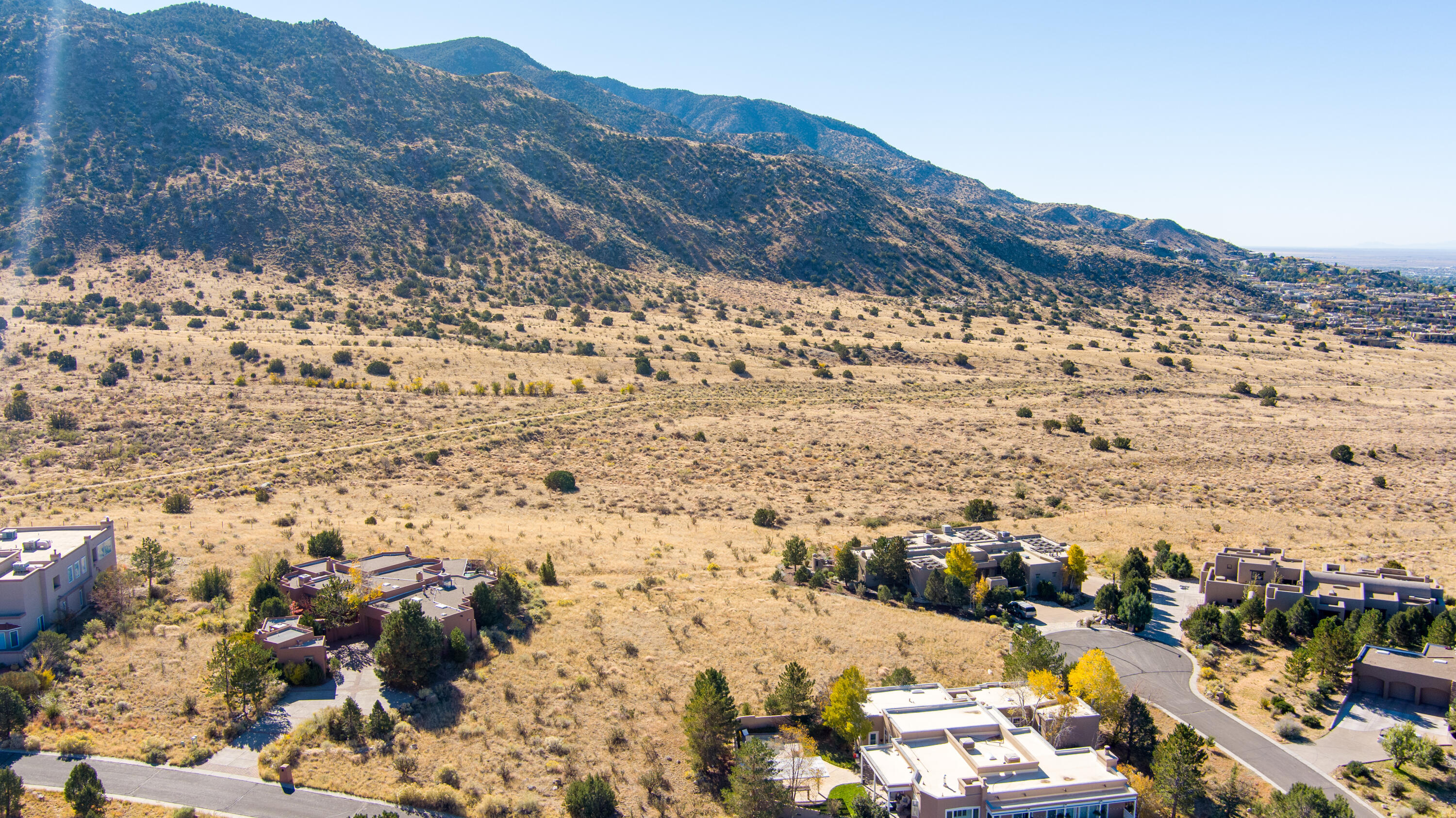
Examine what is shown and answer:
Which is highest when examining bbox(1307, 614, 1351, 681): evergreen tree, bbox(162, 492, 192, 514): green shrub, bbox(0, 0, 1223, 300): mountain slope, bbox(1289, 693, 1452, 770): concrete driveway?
bbox(0, 0, 1223, 300): mountain slope

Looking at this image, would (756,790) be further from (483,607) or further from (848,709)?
(483,607)

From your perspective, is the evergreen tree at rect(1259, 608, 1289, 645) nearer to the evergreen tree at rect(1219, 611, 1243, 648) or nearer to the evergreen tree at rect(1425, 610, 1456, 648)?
the evergreen tree at rect(1219, 611, 1243, 648)

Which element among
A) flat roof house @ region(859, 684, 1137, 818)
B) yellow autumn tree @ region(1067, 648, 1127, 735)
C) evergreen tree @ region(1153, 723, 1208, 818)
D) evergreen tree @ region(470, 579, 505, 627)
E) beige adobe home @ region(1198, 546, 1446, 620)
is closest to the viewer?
flat roof house @ region(859, 684, 1137, 818)

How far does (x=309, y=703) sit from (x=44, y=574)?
11005 mm

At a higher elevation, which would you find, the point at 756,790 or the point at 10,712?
the point at 756,790

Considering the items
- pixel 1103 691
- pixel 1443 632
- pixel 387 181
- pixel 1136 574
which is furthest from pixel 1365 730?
pixel 387 181

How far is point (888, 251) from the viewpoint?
146125 millimetres

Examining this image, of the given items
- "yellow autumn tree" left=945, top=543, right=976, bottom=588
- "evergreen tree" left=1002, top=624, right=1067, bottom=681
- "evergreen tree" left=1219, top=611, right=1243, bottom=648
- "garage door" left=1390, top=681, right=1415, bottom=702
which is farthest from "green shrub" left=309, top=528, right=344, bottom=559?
"garage door" left=1390, top=681, right=1415, bottom=702

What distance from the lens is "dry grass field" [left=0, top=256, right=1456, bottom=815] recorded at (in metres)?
27.6

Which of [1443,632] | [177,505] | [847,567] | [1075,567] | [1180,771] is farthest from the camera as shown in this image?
[177,505]

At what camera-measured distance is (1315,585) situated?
36531 millimetres

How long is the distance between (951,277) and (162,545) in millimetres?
129353

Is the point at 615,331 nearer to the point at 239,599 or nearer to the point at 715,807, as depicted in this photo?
the point at 239,599

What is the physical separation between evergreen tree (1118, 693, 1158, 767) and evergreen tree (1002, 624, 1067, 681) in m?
2.45
